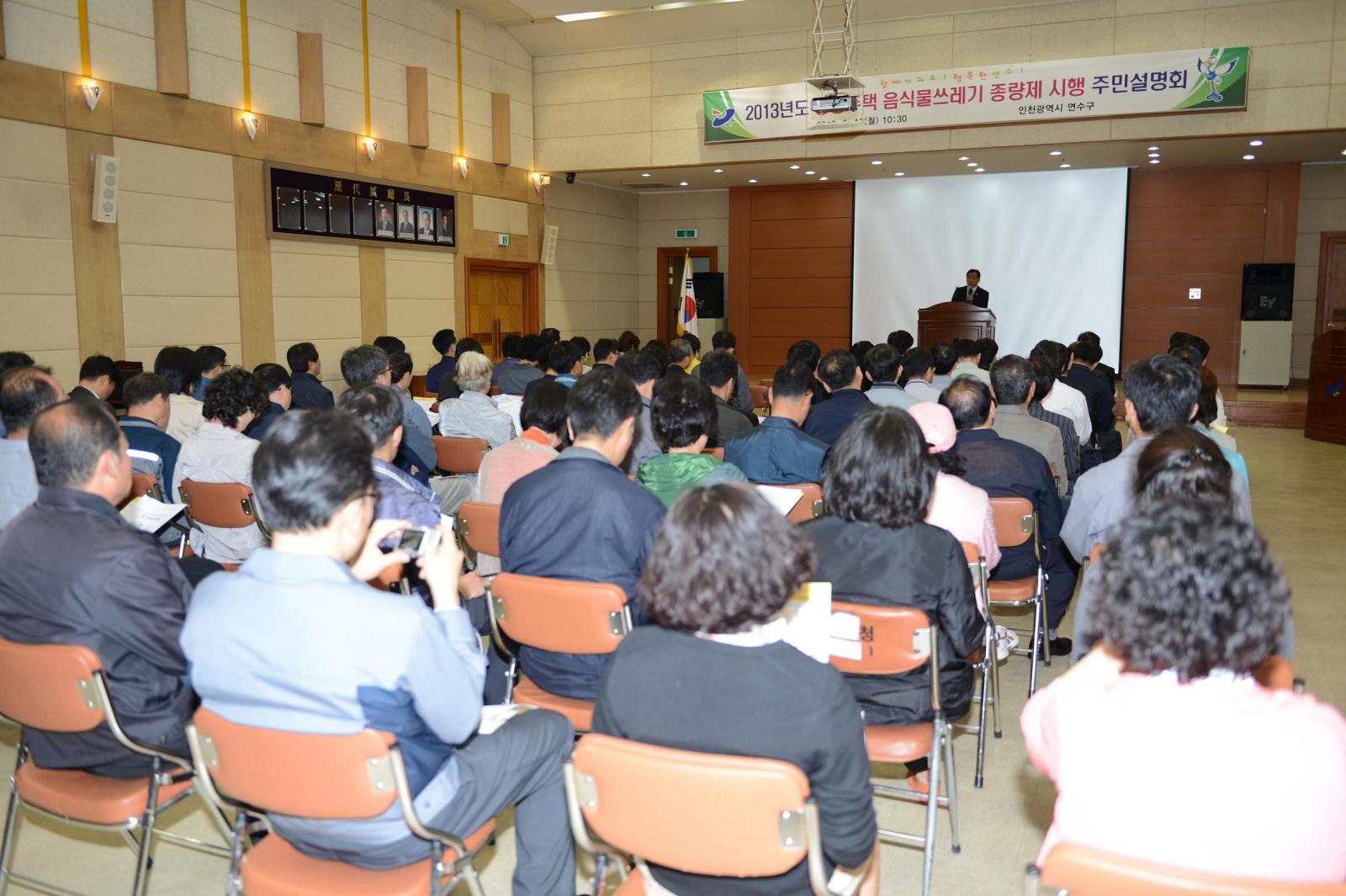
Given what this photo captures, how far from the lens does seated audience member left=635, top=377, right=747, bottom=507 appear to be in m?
3.41

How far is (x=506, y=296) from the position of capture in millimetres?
12867

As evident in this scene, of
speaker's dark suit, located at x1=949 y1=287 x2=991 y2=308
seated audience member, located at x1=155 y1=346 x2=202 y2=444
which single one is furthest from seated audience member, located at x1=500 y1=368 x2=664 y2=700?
speaker's dark suit, located at x1=949 y1=287 x2=991 y2=308

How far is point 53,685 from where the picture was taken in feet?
6.64

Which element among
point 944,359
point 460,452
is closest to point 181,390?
point 460,452

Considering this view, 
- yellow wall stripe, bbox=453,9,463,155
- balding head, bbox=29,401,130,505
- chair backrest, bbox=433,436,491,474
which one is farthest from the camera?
yellow wall stripe, bbox=453,9,463,155

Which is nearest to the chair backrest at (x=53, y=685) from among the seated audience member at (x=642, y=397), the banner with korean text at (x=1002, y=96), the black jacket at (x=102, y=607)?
the black jacket at (x=102, y=607)

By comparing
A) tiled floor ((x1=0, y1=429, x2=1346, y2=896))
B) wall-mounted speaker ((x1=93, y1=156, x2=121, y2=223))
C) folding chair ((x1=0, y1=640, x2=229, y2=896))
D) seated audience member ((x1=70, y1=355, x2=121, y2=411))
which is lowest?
tiled floor ((x1=0, y1=429, x2=1346, y2=896))

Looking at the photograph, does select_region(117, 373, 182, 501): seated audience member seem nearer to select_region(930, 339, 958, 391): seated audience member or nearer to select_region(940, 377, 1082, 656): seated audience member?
select_region(940, 377, 1082, 656): seated audience member

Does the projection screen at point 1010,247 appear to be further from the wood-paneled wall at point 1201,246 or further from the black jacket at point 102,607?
the black jacket at point 102,607

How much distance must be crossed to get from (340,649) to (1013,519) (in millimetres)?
2677

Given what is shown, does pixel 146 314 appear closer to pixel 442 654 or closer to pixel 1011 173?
pixel 442 654

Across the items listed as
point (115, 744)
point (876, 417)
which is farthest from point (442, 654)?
point (876, 417)

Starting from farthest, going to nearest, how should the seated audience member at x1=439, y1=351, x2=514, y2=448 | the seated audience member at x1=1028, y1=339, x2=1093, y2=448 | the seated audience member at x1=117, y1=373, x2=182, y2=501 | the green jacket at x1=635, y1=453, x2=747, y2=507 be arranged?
the seated audience member at x1=1028, y1=339, x2=1093, y2=448 < the seated audience member at x1=439, y1=351, x2=514, y2=448 < the seated audience member at x1=117, y1=373, x2=182, y2=501 < the green jacket at x1=635, y1=453, x2=747, y2=507

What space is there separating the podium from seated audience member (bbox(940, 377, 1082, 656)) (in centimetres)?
761
